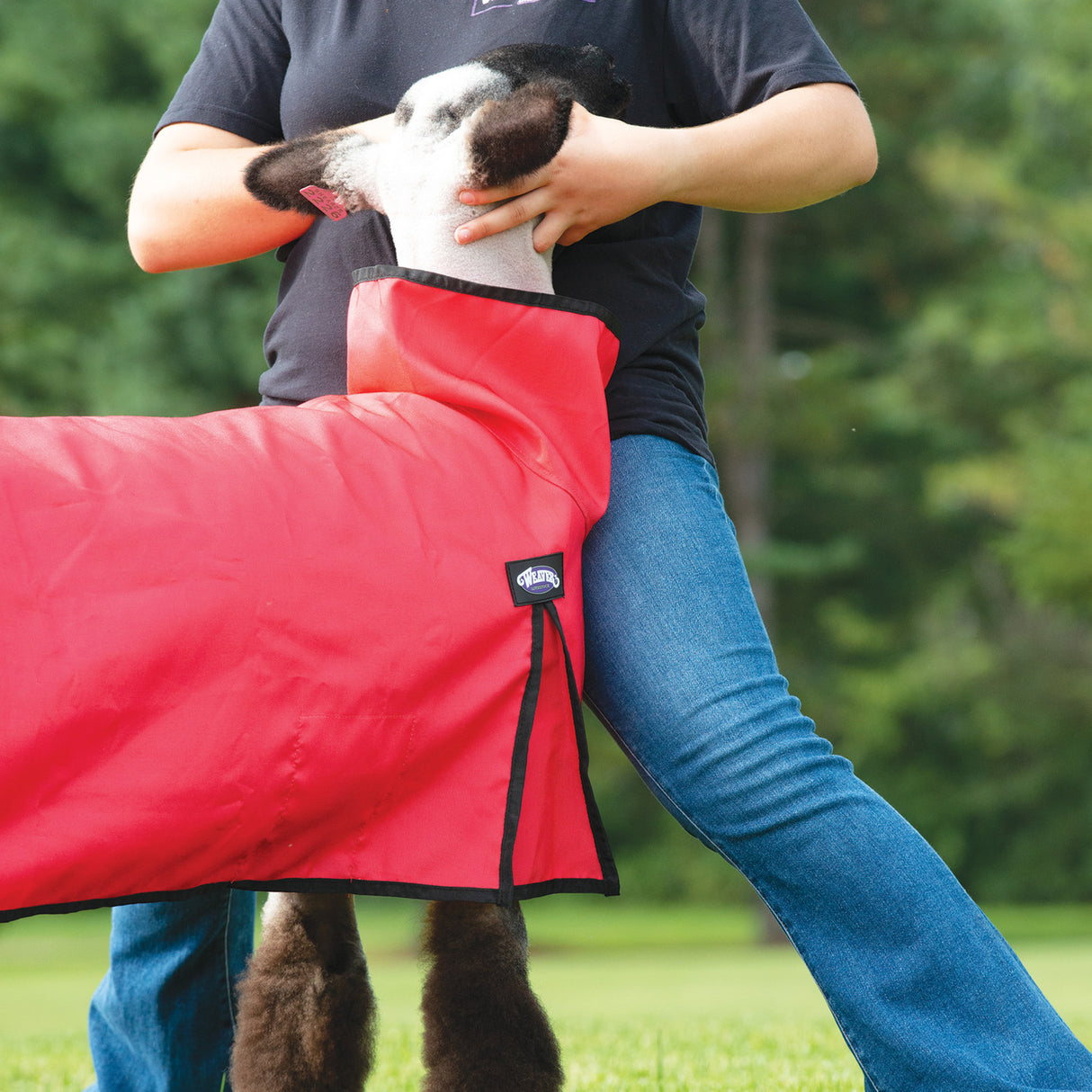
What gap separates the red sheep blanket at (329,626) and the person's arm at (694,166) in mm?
124

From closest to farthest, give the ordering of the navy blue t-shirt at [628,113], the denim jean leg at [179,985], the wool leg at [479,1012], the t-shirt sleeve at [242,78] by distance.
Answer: the wool leg at [479,1012] < the navy blue t-shirt at [628,113] < the t-shirt sleeve at [242,78] < the denim jean leg at [179,985]

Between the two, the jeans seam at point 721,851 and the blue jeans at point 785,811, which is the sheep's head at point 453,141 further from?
the jeans seam at point 721,851

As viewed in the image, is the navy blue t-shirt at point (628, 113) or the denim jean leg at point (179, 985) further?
the denim jean leg at point (179, 985)

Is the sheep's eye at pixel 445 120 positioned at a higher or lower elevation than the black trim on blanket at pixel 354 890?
higher

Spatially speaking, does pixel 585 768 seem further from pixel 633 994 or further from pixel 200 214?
pixel 633 994

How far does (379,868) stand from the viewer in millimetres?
1543

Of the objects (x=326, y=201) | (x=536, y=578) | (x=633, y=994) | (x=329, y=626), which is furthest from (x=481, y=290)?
(x=633, y=994)

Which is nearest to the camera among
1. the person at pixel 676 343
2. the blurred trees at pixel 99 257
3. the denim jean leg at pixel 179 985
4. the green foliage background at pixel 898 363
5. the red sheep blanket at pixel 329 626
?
the red sheep blanket at pixel 329 626

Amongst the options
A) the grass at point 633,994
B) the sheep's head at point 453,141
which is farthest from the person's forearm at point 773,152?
the grass at point 633,994

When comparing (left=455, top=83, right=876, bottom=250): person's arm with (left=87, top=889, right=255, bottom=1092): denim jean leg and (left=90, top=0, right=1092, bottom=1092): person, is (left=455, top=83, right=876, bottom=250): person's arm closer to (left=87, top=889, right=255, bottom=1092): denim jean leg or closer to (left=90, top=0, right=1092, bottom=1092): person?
(left=90, top=0, right=1092, bottom=1092): person

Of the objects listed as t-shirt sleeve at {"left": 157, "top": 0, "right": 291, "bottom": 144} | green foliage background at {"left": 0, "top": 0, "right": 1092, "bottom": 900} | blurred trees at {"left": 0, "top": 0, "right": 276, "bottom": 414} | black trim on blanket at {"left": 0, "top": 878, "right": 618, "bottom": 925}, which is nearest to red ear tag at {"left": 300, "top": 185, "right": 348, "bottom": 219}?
t-shirt sleeve at {"left": 157, "top": 0, "right": 291, "bottom": 144}

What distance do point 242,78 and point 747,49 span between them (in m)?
0.76

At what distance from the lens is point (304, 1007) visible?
188cm

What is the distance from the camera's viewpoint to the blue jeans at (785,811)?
61.7 inches
